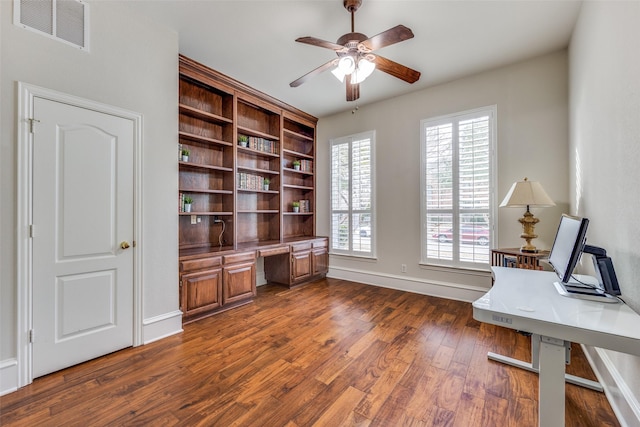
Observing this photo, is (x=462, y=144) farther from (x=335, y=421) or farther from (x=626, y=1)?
(x=335, y=421)

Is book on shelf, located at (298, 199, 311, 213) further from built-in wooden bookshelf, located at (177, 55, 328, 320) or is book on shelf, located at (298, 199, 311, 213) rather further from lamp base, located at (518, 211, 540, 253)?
lamp base, located at (518, 211, 540, 253)

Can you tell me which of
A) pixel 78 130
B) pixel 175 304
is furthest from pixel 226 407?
pixel 78 130

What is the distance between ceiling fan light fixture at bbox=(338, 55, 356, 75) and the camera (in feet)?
7.38

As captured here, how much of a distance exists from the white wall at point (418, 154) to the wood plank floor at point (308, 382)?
121cm

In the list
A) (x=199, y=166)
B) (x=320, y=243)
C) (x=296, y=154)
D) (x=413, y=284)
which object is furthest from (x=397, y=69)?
(x=320, y=243)

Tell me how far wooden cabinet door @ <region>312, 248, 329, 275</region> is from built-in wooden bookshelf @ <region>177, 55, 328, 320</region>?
2cm

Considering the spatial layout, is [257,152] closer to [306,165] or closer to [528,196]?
[306,165]

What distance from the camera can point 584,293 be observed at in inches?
60.4

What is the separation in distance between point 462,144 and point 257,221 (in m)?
3.29

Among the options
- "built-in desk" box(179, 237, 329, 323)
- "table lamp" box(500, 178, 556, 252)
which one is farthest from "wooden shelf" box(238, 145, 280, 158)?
"table lamp" box(500, 178, 556, 252)

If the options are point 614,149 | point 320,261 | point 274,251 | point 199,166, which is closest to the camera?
point 614,149

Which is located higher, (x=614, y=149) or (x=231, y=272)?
(x=614, y=149)

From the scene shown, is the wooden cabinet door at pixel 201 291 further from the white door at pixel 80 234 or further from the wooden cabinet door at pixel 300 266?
the wooden cabinet door at pixel 300 266

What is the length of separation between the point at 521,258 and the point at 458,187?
1.25m
